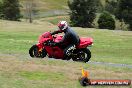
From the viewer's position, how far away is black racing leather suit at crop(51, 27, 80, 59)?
19.9 meters

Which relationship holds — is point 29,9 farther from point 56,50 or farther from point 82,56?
point 82,56

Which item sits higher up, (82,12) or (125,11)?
(125,11)

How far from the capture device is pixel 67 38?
2003 cm

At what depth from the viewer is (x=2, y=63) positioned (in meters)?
16.5

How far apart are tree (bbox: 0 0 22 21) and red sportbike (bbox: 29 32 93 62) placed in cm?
6721

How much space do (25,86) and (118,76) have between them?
3877 millimetres

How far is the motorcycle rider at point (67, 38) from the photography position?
1981cm

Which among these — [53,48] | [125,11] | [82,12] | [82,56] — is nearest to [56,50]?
[53,48]

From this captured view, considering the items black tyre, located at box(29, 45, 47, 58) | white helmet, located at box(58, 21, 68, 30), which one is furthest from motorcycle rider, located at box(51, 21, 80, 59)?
black tyre, located at box(29, 45, 47, 58)

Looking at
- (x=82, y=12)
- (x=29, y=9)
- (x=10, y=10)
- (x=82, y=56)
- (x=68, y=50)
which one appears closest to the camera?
(x=68, y=50)

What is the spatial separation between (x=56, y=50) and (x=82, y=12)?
64.4 metres

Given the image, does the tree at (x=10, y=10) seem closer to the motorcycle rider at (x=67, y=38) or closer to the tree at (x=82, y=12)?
the tree at (x=82, y=12)

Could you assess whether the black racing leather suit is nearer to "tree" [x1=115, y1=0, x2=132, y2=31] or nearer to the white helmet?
the white helmet

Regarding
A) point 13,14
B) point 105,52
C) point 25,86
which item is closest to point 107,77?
point 25,86
